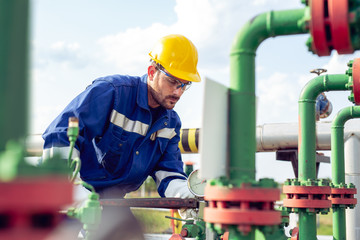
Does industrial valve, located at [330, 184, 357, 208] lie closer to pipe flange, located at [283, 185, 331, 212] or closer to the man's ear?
pipe flange, located at [283, 185, 331, 212]

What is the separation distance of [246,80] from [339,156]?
1.88m

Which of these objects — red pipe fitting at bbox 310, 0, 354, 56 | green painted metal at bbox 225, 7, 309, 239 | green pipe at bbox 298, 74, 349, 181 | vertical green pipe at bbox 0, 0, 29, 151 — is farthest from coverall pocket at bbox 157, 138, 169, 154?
vertical green pipe at bbox 0, 0, 29, 151

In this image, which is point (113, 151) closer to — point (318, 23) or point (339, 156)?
point (339, 156)

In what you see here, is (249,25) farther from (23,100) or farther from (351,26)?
(23,100)

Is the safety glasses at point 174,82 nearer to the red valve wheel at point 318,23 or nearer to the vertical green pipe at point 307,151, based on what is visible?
the vertical green pipe at point 307,151

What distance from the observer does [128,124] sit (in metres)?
3.05

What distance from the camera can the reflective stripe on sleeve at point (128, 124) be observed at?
295cm

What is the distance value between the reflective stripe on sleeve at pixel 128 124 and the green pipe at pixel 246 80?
162 cm

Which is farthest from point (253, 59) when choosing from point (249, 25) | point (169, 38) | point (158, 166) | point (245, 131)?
point (158, 166)

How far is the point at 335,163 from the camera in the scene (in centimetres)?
305

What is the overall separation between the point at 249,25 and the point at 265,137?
3.74m

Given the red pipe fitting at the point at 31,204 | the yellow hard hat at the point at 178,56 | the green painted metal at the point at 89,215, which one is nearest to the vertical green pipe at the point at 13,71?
the red pipe fitting at the point at 31,204

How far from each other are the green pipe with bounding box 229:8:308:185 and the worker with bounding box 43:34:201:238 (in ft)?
5.10

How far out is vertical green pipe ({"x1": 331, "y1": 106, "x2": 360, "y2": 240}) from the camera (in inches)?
117
